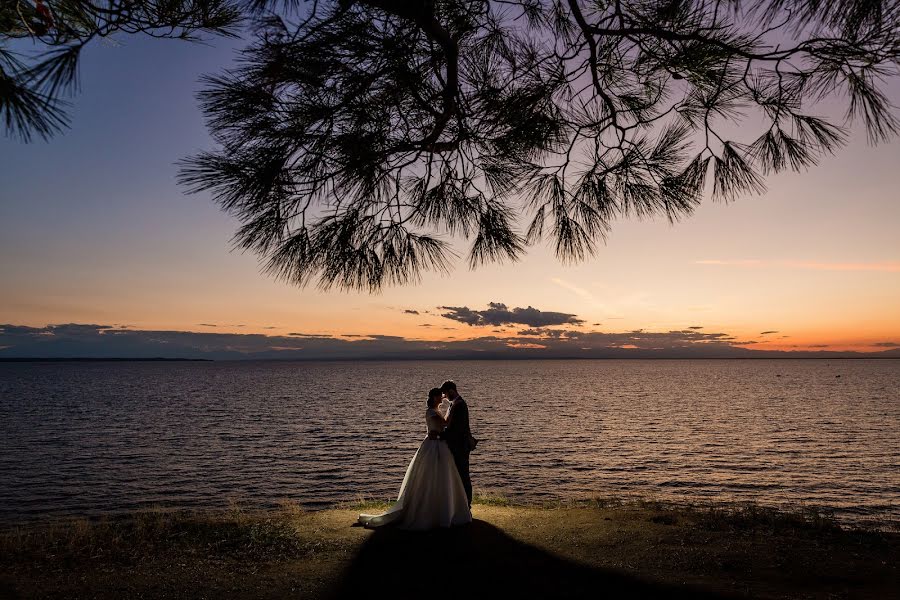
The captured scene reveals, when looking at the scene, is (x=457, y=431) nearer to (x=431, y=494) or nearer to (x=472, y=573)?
(x=431, y=494)

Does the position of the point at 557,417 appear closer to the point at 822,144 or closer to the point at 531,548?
the point at 531,548

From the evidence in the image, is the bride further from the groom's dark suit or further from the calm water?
the calm water

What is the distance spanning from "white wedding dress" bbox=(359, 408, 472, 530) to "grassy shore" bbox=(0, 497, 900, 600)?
0.78 ft

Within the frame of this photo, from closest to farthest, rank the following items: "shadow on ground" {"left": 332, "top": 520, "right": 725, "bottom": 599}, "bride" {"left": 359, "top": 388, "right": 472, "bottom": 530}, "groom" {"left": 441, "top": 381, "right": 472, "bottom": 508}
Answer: "shadow on ground" {"left": 332, "top": 520, "right": 725, "bottom": 599}, "bride" {"left": 359, "top": 388, "right": 472, "bottom": 530}, "groom" {"left": 441, "top": 381, "right": 472, "bottom": 508}

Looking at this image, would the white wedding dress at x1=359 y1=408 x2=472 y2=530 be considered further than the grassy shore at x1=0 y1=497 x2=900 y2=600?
Yes

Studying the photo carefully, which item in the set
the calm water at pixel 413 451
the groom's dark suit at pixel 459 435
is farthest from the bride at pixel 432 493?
the calm water at pixel 413 451

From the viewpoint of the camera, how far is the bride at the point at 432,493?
8.34m

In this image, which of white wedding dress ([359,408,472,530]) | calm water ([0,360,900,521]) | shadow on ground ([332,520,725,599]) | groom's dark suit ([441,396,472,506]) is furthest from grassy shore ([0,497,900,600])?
calm water ([0,360,900,521])

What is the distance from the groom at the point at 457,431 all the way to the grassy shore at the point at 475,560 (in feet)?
3.28

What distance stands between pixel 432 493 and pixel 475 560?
157 cm

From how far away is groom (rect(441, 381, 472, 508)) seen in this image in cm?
881

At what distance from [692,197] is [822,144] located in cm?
92

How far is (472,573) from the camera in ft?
21.3

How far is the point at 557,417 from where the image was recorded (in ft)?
164
